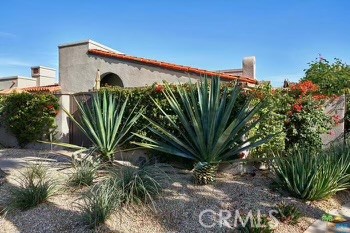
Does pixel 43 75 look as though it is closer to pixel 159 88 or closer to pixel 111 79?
pixel 111 79

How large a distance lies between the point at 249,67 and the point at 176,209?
989 cm

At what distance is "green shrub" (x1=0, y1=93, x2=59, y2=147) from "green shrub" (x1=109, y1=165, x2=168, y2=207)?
23.1ft

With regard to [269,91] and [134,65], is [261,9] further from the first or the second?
[134,65]

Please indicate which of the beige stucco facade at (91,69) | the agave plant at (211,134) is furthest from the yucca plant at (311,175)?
the beige stucco facade at (91,69)

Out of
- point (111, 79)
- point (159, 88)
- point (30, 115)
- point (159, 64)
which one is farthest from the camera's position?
point (111, 79)

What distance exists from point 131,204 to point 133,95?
4.76 meters

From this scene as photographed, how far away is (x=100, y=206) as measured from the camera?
185 inches

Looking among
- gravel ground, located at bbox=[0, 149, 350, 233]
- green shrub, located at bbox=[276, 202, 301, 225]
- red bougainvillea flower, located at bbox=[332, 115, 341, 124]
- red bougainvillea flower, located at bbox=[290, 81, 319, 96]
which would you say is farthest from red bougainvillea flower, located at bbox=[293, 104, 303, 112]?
green shrub, located at bbox=[276, 202, 301, 225]

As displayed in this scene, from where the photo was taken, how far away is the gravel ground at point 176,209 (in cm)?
479

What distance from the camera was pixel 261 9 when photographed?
985 cm

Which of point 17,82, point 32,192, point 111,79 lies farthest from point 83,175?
point 17,82

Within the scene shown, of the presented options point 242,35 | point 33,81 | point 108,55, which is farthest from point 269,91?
point 33,81

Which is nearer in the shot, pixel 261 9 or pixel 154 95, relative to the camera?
pixel 154 95

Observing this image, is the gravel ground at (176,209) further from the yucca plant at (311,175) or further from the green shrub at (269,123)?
the green shrub at (269,123)
